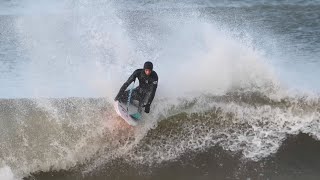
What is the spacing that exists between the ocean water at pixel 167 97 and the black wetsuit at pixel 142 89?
0.63 metres

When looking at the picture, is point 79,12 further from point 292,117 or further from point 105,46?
point 292,117

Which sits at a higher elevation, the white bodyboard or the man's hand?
the man's hand

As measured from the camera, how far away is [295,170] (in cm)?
998

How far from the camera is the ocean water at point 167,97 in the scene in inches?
407

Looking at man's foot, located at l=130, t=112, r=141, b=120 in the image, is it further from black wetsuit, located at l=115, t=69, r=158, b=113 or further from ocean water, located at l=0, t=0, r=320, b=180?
ocean water, located at l=0, t=0, r=320, b=180

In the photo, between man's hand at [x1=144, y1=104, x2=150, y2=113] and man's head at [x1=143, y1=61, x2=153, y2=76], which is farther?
man's hand at [x1=144, y1=104, x2=150, y2=113]

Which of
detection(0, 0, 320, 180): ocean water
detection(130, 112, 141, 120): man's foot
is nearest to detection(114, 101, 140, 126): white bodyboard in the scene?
detection(130, 112, 141, 120): man's foot

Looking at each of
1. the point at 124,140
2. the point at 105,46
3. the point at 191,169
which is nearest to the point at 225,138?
the point at 191,169

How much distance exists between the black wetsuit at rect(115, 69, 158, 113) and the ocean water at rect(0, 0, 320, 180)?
2.06ft

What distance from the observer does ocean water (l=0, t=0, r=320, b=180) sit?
1034 centimetres

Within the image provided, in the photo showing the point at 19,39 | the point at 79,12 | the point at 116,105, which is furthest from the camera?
the point at 79,12

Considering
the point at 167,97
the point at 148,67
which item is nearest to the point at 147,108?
the point at 148,67

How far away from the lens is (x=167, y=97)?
12.0 meters

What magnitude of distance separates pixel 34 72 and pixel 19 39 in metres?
2.70
